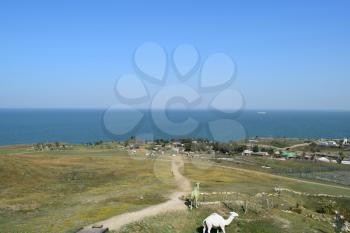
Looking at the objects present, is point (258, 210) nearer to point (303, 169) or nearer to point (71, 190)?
point (71, 190)

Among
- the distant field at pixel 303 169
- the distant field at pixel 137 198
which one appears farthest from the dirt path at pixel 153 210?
the distant field at pixel 303 169

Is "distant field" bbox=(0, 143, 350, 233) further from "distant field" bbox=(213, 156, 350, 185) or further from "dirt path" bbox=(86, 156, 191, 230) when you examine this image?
"distant field" bbox=(213, 156, 350, 185)

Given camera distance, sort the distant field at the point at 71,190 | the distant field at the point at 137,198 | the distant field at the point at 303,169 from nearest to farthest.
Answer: the distant field at the point at 71,190 < the distant field at the point at 137,198 < the distant field at the point at 303,169

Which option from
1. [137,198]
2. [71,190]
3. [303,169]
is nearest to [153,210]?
[137,198]

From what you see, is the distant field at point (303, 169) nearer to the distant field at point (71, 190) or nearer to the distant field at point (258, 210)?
the distant field at point (258, 210)

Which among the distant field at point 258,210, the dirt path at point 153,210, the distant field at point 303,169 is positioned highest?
the dirt path at point 153,210

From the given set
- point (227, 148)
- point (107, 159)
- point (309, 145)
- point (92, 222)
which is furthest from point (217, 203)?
point (309, 145)

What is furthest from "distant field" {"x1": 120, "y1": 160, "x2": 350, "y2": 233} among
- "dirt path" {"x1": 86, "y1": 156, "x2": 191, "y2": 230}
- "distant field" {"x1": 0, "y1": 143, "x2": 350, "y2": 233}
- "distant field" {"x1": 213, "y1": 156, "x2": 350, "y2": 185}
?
"distant field" {"x1": 213, "y1": 156, "x2": 350, "y2": 185}

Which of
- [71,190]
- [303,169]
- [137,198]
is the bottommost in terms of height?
[303,169]

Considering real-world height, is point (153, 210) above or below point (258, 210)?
above
